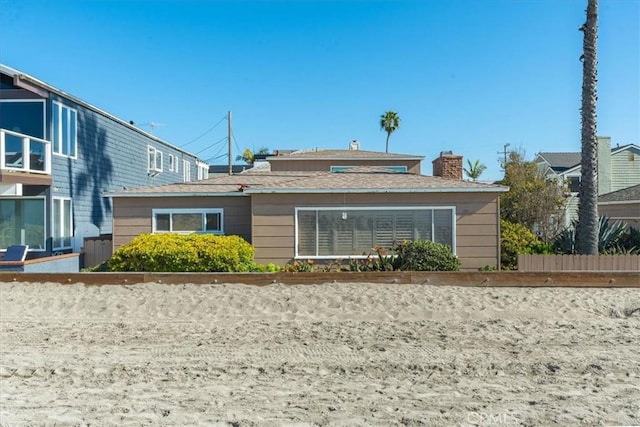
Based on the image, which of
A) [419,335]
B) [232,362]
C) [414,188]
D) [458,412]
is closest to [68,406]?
[232,362]

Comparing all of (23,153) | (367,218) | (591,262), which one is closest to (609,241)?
(591,262)

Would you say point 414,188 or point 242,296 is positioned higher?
point 414,188

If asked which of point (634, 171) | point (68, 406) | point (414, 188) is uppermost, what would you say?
point (634, 171)

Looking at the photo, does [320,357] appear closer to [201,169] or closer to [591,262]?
[591,262]

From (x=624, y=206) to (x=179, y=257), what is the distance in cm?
2320

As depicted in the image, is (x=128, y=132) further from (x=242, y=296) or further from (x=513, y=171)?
(x=513, y=171)

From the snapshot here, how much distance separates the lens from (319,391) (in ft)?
17.7

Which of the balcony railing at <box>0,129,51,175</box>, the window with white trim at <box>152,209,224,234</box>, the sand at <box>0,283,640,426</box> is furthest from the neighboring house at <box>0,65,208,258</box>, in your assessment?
the sand at <box>0,283,640,426</box>

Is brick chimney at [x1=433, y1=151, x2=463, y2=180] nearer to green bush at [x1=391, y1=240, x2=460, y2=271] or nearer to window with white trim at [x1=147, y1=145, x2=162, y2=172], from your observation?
green bush at [x1=391, y1=240, x2=460, y2=271]

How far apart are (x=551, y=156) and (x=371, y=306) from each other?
40.1m

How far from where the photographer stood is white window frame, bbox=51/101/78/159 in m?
17.6

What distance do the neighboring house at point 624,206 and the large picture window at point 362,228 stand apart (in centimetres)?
1392

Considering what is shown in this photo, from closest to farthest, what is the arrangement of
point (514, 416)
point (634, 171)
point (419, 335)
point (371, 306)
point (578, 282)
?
point (514, 416) < point (419, 335) < point (371, 306) < point (578, 282) < point (634, 171)

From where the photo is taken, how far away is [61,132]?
18141mm
